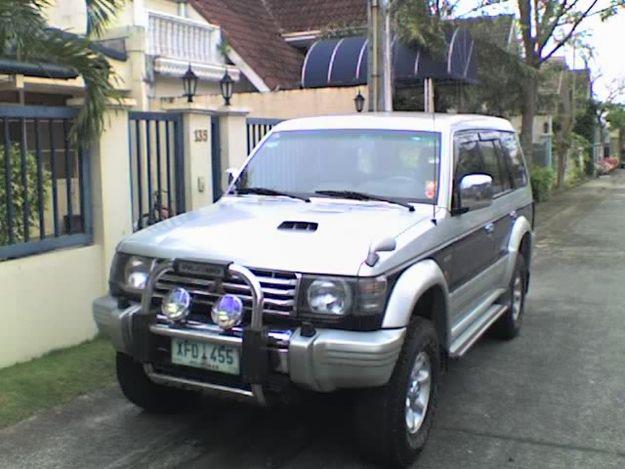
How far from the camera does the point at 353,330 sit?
3598 mm

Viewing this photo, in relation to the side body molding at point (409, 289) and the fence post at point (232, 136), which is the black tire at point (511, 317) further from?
the fence post at point (232, 136)

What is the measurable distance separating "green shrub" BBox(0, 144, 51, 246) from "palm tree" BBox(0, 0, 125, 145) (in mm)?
451

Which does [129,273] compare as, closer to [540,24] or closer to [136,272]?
[136,272]

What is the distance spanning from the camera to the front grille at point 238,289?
3648 mm

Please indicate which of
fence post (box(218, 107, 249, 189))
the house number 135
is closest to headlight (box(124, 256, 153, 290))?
the house number 135

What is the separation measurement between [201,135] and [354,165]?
3359mm

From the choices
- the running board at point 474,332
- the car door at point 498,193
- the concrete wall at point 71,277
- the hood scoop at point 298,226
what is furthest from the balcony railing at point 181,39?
the hood scoop at point 298,226

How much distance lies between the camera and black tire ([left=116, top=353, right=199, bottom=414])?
4492mm

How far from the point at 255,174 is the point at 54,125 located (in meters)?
1.96

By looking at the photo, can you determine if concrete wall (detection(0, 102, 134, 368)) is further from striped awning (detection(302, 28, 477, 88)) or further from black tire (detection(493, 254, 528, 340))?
striped awning (detection(302, 28, 477, 88))

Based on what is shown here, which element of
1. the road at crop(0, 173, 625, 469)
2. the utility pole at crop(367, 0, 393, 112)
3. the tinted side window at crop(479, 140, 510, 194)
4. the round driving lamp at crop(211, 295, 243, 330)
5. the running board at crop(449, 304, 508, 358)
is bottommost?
the road at crop(0, 173, 625, 469)

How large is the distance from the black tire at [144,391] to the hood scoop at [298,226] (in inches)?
49.3

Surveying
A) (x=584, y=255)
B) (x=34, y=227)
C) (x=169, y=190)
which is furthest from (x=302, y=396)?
(x=584, y=255)

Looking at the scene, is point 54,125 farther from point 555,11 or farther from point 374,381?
point 555,11
